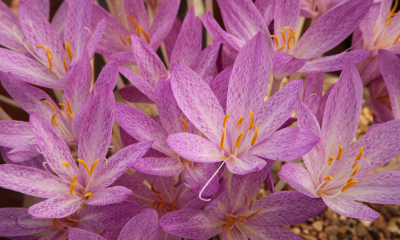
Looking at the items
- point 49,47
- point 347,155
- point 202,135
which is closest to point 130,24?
point 49,47

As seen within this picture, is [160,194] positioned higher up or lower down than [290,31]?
lower down

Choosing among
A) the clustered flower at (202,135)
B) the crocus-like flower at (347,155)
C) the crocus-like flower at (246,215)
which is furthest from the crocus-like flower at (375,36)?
the crocus-like flower at (246,215)

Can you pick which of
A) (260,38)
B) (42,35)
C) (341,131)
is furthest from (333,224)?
(42,35)

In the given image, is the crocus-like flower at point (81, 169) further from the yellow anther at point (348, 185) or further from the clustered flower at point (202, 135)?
the yellow anther at point (348, 185)

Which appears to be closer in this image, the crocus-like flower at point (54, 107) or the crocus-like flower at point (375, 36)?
the crocus-like flower at point (54, 107)

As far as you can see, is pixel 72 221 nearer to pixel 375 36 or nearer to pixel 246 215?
pixel 246 215

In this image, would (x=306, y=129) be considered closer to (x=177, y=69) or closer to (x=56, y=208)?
(x=177, y=69)
